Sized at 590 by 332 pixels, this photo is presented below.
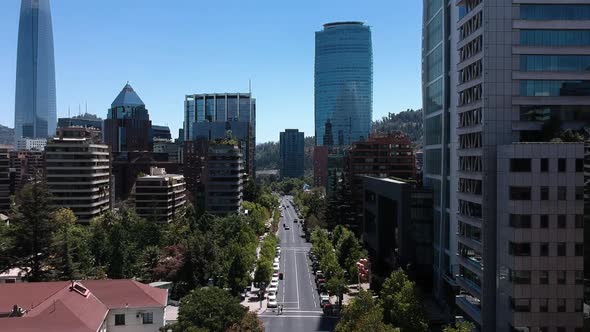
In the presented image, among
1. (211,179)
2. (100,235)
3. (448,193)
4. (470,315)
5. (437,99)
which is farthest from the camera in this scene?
(211,179)

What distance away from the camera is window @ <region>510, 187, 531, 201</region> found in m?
38.1

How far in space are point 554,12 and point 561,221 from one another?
642 inches

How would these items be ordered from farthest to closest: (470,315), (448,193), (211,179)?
(211,179), (448,193), (470,315)

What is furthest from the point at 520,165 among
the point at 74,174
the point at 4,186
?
the point at 4,186

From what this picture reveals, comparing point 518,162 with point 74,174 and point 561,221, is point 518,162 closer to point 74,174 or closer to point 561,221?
point 561,221

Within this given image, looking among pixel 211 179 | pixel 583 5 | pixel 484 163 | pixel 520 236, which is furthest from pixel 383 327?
pixel 211 179

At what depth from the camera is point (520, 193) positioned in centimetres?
3825

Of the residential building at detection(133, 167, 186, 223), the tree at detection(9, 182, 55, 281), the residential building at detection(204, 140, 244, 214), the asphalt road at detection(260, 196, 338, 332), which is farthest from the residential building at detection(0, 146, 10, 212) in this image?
the tree at detection(9, 182, 55, 281)

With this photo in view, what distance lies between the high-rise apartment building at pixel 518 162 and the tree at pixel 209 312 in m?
18.0

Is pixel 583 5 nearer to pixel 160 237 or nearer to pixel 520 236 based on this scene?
pixel 520 236

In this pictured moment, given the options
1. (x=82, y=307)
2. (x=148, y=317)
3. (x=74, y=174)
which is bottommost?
(x=148, y=317)

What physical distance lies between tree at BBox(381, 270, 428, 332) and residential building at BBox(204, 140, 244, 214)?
7681cm

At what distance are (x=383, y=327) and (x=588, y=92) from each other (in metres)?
23.7

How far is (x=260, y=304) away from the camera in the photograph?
68500 mm
